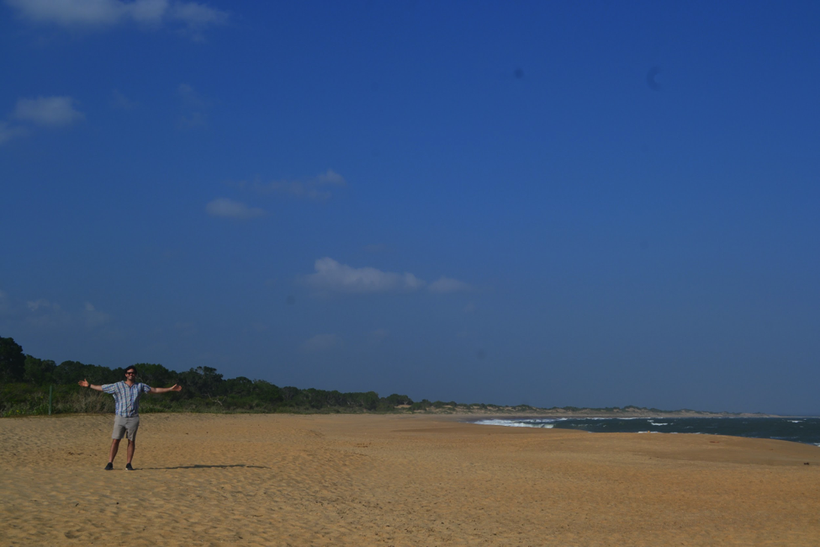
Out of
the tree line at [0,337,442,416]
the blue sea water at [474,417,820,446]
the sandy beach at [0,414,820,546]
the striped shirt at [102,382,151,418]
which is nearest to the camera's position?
the sandy beach at [0,414,820,546]

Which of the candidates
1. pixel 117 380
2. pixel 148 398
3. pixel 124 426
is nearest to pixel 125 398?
pixel 124 426

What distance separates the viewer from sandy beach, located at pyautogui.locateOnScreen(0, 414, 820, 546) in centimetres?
799

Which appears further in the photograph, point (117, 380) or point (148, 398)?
point (117, 380)

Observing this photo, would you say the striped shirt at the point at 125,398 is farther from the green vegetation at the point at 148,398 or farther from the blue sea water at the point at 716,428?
the blue sea water at the point at 716,428

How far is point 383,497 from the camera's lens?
11.8m

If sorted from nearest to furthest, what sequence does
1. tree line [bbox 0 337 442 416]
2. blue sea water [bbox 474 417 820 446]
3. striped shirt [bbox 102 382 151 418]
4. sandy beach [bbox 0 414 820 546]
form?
sandy beach [bbox 0 414 820 546]
striped shirt [bbox 102 382 151 418]
tree line [bbox 0 337 442 416]
blue sea water [bbox 474 417 820 446]

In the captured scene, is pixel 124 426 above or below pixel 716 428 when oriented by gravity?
above

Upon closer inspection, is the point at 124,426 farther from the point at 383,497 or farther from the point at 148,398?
the point at 148,398

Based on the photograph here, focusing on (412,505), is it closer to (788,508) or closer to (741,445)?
(788,508)

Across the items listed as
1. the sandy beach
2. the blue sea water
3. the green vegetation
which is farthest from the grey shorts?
the blue sea water

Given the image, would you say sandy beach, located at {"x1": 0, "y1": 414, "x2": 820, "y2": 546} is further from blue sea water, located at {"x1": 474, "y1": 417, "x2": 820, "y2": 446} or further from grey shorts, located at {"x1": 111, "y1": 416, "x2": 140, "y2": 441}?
blue sea water, located at {"x1": 474, "y1": 417, "x2": 820, "y2": 446}

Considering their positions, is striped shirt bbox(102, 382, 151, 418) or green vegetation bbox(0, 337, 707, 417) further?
green vegetation bbox(0, 337, 707, 417)

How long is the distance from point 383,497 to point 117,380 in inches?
1663

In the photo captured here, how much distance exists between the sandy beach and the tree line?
1189 centimetres
